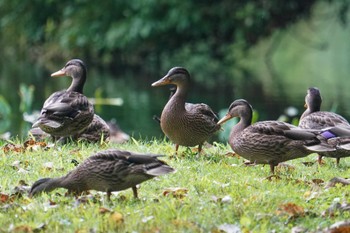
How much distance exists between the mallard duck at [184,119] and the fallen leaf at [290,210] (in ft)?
10.9

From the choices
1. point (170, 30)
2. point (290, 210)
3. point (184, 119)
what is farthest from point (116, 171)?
point (170, 30)

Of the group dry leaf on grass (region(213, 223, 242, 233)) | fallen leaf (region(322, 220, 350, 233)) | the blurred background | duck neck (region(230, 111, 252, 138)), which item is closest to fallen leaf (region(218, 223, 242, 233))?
dry leaf on grass (region(213, 223, 242, 233))

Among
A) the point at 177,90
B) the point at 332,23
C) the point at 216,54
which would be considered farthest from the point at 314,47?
the point at 177,90

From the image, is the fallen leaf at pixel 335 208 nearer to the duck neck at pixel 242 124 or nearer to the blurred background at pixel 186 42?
the duck neck at pixel 242 124

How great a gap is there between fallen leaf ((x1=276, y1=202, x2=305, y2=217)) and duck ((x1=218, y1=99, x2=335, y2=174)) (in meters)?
1.93

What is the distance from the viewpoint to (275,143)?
9555 mm

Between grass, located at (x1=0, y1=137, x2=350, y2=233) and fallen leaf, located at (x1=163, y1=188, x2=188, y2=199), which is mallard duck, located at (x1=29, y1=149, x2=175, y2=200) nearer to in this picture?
grass, located at (x1=0, y1=137, x2=350, y2=233)

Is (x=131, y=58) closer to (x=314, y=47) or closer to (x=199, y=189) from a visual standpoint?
(x=314, y=47)

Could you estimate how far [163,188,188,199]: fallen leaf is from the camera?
8023 mm

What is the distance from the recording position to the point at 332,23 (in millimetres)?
46750

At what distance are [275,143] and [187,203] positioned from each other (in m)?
2.18

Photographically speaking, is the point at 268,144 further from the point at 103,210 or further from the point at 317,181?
the point at 103,210

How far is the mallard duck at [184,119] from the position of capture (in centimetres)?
1075

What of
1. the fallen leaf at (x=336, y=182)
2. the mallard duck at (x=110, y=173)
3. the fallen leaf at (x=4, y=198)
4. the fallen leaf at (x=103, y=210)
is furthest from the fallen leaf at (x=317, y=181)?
the fallen leaf at (x=4, y=198)
